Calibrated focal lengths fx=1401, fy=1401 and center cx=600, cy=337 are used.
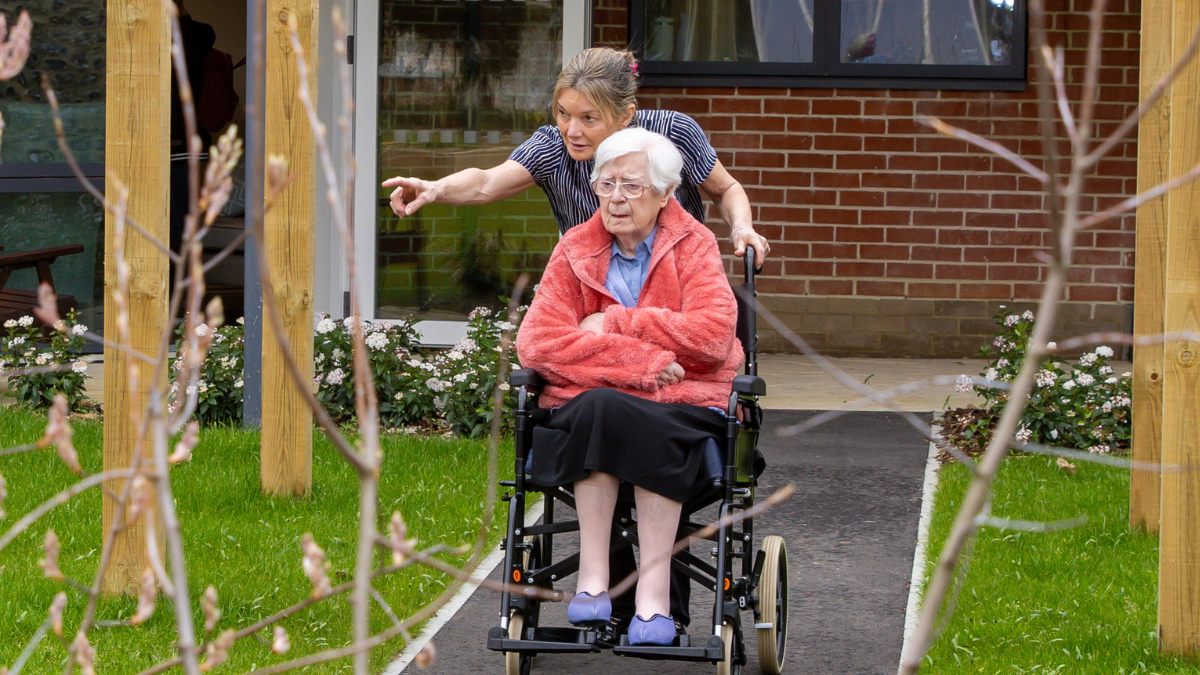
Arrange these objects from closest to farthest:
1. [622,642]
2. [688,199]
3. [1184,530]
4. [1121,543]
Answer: [622,642], [1184,530], [688,199], [1121,543]

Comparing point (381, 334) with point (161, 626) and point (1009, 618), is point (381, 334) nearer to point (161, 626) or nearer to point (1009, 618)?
point (161, 626)

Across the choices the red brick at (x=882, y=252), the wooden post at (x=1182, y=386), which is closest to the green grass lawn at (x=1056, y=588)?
the wooden post at (x=1182, y=386)

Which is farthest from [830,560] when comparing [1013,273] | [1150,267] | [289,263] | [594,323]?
[1013,273]

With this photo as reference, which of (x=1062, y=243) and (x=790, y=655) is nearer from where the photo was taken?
(x=1062, y=243)

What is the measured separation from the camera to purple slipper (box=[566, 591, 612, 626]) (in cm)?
324

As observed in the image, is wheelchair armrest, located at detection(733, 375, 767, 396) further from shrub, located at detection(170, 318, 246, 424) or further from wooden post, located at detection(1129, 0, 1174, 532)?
shrub, located at detection(170, 318, 246, 424)

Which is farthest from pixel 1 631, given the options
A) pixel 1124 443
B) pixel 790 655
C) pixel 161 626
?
pixel 1124 443

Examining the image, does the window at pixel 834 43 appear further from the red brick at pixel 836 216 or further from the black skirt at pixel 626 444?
the black skirt at pixel 626 444

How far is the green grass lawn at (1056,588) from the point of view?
352cm

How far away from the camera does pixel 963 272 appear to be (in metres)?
8.33

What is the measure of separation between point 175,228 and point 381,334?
10.6ft

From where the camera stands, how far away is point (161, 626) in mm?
3676

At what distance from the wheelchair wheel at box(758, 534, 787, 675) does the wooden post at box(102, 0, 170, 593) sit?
1.61 meters

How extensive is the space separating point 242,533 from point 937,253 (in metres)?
5.08
